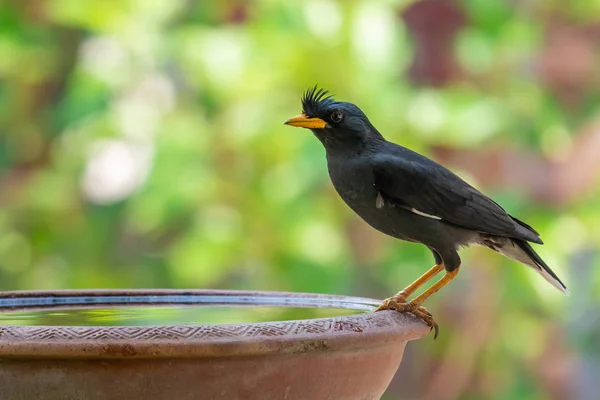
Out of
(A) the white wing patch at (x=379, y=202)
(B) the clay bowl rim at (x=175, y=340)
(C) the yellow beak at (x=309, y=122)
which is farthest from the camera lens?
(C) the yellow beak at (x=309, y=122)

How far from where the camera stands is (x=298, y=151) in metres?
4.76

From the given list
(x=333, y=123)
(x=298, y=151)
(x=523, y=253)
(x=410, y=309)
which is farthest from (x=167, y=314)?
(x=298, y=151)

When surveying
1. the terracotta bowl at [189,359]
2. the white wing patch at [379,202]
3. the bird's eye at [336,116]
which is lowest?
the terracotta bowl at [189,359]

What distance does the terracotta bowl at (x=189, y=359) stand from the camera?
70.7 inches

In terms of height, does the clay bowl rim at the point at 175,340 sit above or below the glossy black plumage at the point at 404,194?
below

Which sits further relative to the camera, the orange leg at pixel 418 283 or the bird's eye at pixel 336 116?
the bird's eye at pixel 336 116

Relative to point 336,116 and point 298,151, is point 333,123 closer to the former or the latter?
point 336,116

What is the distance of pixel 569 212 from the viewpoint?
5129mm

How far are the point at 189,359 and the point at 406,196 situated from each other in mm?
1164

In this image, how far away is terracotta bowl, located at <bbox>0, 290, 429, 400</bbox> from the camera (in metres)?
1.79

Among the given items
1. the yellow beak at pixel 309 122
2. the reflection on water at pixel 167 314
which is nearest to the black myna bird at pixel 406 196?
the yellow beak at pixel 309 122

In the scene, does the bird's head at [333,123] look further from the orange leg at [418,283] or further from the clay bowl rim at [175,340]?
the clay bowl rim at [175,340]

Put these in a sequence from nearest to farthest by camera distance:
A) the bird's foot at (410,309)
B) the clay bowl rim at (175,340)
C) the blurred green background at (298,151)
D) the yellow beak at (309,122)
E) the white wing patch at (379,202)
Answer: the clay bowl rim at (175,340), the bird's foot at (410,309), the white wing patch at (379,202), the yellow beak at (309,122), the blurred green background at (298,151)

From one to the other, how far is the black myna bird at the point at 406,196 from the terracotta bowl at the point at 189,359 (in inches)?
30.6
